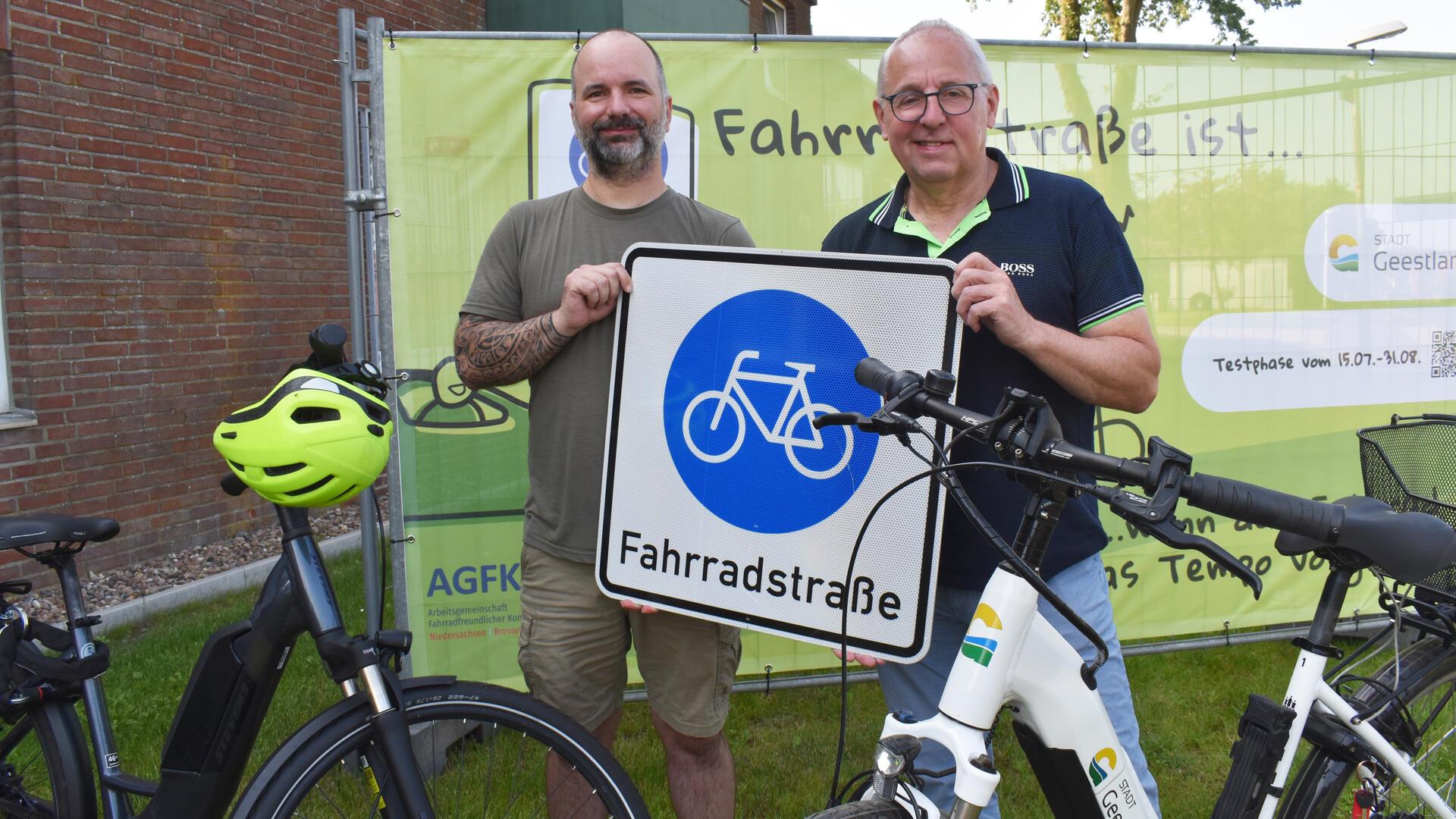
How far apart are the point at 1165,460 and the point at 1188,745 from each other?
305 centimetres

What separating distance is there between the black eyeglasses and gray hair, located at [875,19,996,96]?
37 millimetres

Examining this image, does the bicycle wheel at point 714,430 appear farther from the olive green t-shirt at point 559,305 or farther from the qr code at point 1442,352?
the qr code at point 1442,352

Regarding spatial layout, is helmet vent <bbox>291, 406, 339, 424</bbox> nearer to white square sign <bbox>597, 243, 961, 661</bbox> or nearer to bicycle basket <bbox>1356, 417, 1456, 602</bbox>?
white square sign <bbox>597, 243, 961, 661</bbox>

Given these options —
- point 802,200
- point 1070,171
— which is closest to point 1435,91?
point 1070,171

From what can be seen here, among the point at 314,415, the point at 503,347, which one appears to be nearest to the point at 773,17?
the point at 503,347

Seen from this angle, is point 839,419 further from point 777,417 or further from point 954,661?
point 954,661

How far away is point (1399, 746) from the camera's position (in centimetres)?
230

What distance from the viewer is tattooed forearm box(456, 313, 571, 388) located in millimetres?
2348

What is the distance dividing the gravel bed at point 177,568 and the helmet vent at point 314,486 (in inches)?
129

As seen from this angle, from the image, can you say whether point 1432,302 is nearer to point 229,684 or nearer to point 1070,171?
point 1070,171

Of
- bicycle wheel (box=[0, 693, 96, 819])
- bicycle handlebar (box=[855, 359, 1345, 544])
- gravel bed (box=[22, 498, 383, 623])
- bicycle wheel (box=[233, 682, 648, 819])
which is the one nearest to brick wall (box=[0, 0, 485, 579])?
gravel bed (box=[22, 498, 383, 623])

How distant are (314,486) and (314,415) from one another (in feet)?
0.50

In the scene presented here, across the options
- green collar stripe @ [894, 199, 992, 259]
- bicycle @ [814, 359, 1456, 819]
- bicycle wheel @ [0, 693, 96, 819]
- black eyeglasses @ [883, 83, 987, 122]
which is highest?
black eyeglasses @ [883, 83, 987, 122]

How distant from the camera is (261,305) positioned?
704 cm
